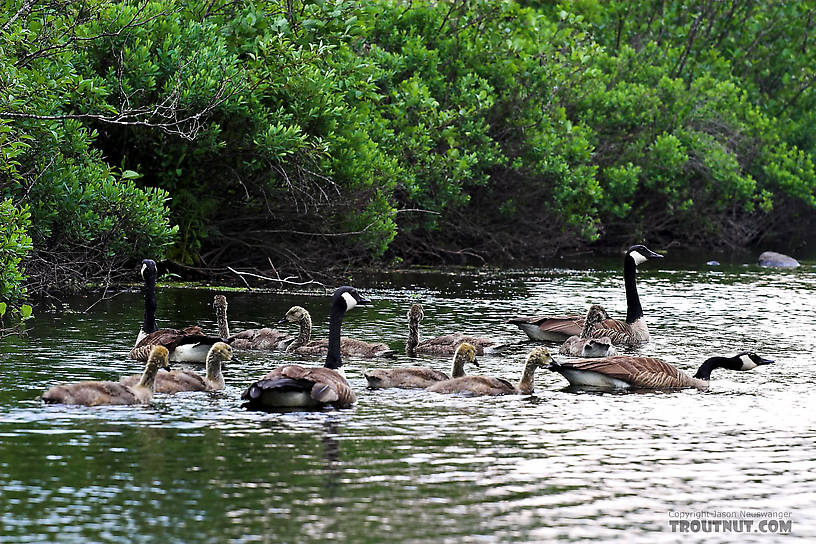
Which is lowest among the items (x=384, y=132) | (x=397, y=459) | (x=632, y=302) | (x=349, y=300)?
(x=397, y=459)

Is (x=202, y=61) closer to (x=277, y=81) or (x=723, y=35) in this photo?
(x=277, y=81)

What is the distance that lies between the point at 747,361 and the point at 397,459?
707cm

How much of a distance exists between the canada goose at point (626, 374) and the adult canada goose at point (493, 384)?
47cm

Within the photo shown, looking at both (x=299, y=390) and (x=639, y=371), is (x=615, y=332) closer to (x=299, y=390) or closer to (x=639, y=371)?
(x=639, y=371)

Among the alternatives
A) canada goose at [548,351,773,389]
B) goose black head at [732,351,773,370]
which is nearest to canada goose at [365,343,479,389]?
canada goose at [548,351,773,389]

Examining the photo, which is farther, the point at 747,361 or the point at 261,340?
the point at 261,340

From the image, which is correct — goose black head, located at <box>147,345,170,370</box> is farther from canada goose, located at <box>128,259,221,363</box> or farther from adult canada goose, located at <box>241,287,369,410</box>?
canada goose, located at <box>128,259,221,363</box>

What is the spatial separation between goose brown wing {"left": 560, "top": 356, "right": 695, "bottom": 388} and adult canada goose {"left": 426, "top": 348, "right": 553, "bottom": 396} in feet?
2.23

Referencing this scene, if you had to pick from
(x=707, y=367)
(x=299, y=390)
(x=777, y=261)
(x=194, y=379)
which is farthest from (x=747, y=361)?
(x=777, y=261)

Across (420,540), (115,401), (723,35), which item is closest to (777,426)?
(420,540)

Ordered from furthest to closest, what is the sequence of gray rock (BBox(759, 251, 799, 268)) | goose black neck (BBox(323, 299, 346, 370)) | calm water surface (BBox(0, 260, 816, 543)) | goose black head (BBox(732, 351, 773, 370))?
gray rock (BBox(759, 251, 799, 268)) < goose black head (BBox(732, 351, 773, 370)) < goose black neck (BBox(323, 299, 346, 370)) < calm water surface (BBox(0, 260, 816, 543))

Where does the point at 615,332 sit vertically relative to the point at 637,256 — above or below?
below

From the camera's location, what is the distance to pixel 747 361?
16984mm

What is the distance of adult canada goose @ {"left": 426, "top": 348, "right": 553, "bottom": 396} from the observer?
15.0m
